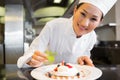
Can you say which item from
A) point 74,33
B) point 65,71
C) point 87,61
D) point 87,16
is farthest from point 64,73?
point 74,33

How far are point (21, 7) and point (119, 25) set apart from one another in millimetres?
1050

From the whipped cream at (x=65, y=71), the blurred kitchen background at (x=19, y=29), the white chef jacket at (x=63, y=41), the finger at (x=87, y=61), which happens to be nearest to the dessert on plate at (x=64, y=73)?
the whipped cream at (x=65, y=71)

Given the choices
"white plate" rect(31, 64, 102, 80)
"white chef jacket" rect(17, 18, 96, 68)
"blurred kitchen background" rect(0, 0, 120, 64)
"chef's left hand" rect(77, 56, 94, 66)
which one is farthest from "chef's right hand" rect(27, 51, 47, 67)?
"blurred kitchen background" rect(0, 0, 120, 64)

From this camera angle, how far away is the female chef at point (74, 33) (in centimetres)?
76

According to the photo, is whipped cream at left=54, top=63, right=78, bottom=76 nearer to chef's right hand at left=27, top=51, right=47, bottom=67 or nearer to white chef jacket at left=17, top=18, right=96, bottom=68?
chef's right hand at left=27, top=51, right=47, bottom=67

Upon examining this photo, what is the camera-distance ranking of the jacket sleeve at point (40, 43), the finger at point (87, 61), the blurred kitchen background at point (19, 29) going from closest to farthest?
the finger at point (87, 61) → the jacket sleeve at point (40, 43) → the blurred kitchen background at point (19, 29)

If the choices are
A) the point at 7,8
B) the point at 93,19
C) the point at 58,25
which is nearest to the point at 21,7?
the point at 7,8

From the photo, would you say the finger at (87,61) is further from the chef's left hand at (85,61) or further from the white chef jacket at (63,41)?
the white chef jacket at (63,41)

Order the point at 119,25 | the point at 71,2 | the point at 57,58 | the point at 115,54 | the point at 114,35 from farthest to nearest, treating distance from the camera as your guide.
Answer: the point at 114,35
the point at 119,25
the point at 115,54
the point at 71,2
the point at 57,58

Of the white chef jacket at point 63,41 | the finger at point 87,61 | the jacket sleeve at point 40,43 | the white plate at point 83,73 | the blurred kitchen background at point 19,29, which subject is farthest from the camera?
the blurred kitchen background at point 19,29

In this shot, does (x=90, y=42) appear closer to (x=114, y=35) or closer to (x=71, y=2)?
(x=71, y=2)

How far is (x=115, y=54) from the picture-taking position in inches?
62.5

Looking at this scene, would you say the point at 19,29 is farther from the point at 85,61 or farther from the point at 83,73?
the point at 83,73

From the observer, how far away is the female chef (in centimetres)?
76
